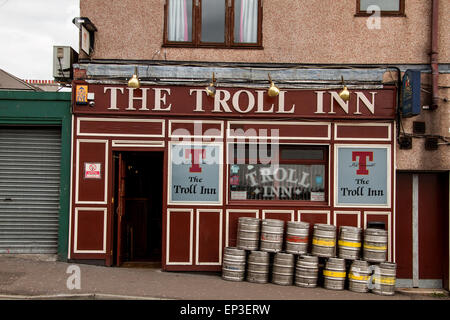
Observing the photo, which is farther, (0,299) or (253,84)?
(253,84)

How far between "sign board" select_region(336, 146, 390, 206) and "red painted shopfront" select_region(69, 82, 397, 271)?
2 cm

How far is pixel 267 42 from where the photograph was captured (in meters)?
9.76

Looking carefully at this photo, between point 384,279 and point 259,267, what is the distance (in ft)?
7.65

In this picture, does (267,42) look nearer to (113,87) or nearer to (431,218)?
(113,87)

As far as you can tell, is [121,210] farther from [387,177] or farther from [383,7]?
[383,7]

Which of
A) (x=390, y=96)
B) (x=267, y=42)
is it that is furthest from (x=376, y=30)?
(x=267, y=42)

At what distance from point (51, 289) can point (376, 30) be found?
8009 mm

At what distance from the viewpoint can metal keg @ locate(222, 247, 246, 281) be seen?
891cm

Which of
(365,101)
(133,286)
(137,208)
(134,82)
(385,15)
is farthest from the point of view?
(137,208)

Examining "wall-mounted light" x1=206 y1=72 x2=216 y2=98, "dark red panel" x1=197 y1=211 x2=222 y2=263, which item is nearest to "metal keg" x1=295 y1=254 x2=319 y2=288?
"dark red panel" x1=197 y1=211 x2=222 y2=263

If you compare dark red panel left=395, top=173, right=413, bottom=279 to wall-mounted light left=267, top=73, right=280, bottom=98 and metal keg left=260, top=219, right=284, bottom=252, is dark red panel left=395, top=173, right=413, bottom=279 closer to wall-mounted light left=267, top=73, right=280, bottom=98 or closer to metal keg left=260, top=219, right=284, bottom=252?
metal keg left=260, top=219, right=284, bottom=252

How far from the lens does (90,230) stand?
31.0ft

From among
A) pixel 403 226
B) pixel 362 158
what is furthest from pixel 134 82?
pixel 403 226

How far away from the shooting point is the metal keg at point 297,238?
8.86m
